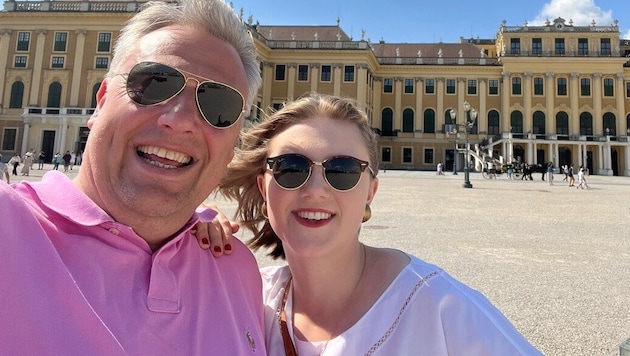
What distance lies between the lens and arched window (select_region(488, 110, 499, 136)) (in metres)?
41.8

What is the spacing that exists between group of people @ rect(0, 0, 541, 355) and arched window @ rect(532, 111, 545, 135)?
4564cm

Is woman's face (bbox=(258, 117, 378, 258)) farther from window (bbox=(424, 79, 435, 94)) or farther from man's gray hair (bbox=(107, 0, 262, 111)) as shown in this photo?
window (bbox=(424, 79, 435, 94))

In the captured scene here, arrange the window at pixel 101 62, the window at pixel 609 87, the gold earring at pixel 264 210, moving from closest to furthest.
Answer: the gold earring at pixel 264 210
the window at pixel 101 62
the window at pixel 609 87

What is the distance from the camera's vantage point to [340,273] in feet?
4.70

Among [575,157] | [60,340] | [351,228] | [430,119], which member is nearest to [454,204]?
[351,228]

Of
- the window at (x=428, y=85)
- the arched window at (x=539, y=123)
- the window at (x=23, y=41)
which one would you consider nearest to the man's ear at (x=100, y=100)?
the window at (x=23, y=41)

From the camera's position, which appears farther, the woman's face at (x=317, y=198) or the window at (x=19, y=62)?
the window at (x=19, y=62)

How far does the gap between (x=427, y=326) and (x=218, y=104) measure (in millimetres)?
991

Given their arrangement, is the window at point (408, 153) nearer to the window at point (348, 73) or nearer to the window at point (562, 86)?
the window at point (348, 73)

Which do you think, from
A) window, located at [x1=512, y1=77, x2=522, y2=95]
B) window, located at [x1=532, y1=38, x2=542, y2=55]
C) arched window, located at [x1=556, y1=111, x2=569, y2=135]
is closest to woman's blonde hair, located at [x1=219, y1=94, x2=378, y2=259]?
window, located at [x1=512, y1=77, x2=522, y2=95]

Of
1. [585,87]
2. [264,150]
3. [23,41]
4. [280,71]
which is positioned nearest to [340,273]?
[264,150]

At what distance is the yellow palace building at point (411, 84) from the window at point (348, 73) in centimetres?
10

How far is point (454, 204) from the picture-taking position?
11.3 m

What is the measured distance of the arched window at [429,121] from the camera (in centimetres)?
4266
